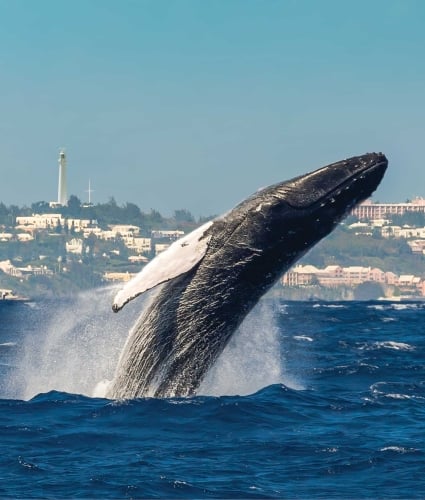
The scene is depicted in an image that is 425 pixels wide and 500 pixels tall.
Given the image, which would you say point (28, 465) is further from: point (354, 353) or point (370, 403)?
point (354, 353)

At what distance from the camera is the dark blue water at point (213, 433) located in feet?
34.9

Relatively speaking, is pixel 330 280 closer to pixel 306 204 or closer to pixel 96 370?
pixel 96 370

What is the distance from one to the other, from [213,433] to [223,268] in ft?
5.64

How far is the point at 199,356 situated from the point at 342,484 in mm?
3097

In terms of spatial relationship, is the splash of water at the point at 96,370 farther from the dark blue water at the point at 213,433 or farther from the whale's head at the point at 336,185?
the whale's head at the point at 336,185

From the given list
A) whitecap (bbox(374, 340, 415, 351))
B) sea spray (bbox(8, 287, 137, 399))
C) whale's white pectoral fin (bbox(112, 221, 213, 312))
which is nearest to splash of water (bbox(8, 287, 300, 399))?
sea spray (bbox(8, 287, 137, 399))

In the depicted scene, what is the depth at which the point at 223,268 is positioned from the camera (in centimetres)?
1269

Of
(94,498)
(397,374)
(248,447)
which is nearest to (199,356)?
(248,447)

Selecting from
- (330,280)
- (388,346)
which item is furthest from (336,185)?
(330,280)

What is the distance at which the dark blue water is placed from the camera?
10641 millimetres

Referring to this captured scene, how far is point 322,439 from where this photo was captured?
12547 millimetres

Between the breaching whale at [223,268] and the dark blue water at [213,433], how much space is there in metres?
0.52

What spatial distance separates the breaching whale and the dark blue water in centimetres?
52

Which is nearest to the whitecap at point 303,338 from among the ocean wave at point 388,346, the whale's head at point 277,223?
the ocean wave at point 388,346
